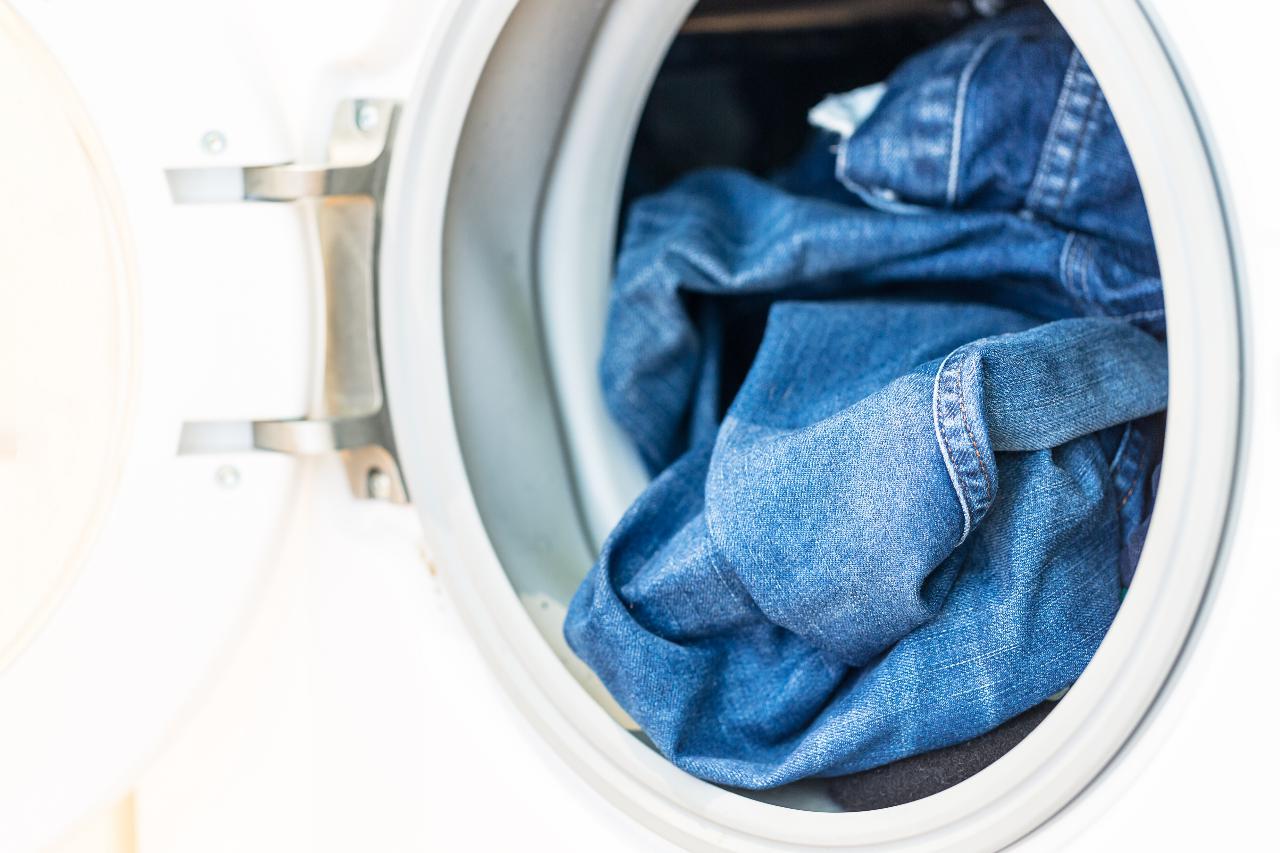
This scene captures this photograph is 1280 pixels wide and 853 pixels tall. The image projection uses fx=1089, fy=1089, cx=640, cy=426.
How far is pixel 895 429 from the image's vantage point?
421 millimetres

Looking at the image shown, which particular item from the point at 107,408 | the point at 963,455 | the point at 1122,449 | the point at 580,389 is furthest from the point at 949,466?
the point at 107,408

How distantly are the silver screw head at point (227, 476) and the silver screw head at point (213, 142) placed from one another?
0.49 feet

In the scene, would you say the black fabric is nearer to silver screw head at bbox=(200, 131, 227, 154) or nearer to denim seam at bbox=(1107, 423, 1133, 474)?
denim seam at bbox=(1107, 423, 1133, 474)

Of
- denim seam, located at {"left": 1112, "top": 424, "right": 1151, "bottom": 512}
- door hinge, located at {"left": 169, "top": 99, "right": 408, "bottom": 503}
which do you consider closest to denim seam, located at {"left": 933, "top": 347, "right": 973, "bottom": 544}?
denim seam, located at {"left": 1112, "top": 424, "right": 1151, "bottom": 512}

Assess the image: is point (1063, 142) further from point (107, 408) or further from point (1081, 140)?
point (107, 408)

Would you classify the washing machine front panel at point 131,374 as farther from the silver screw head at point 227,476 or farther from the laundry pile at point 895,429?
the laundry pile at point 895,429

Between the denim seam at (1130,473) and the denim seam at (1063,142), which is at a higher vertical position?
the denim seam at (1063,142)

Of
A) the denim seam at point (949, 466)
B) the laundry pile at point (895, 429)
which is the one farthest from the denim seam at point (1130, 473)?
the denim seam at point (949, 466)

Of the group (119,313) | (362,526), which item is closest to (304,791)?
(362,526)

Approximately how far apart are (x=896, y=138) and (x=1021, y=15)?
0.44ft

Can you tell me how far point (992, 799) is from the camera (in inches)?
15.8

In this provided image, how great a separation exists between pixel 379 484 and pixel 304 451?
4 centimetres

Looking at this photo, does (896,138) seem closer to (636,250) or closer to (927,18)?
(636,250)

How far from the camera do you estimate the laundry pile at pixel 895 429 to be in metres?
0.43
